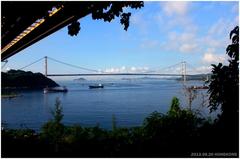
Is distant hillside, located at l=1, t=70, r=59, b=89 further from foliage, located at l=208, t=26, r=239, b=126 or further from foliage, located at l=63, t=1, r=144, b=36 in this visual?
foliage, located at l=63, t=1, r=144, b=36

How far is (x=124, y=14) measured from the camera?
5195 mm

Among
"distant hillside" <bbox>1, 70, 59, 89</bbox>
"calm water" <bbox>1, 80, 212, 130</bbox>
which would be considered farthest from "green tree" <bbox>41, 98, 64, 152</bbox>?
"distant hillside" <bbox>1, 70, 59, 89</bbox>

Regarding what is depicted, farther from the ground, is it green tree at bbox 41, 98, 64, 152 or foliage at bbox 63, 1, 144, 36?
foliage at bbox 63, 1, 144, 36

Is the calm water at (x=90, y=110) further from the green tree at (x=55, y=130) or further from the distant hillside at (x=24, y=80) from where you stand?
the distant hillside at (x=24, y=80)

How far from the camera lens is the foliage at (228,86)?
7059mm

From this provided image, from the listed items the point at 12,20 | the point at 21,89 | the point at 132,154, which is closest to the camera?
the point at 12,20

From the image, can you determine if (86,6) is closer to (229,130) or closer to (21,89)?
(229,130)

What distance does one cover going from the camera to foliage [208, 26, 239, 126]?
23.2ft

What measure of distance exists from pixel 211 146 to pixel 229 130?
1.89 ft

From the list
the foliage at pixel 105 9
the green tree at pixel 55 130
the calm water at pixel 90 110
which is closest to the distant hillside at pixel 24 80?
Result: the calm water at pixel 90 110

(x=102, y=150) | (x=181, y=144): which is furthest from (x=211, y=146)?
(x=102, y=150)

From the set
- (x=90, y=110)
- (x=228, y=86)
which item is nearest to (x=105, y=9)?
(x=228, y=86)

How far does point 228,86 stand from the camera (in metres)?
7.33

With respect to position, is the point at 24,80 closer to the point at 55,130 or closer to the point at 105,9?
the point at 55,130
